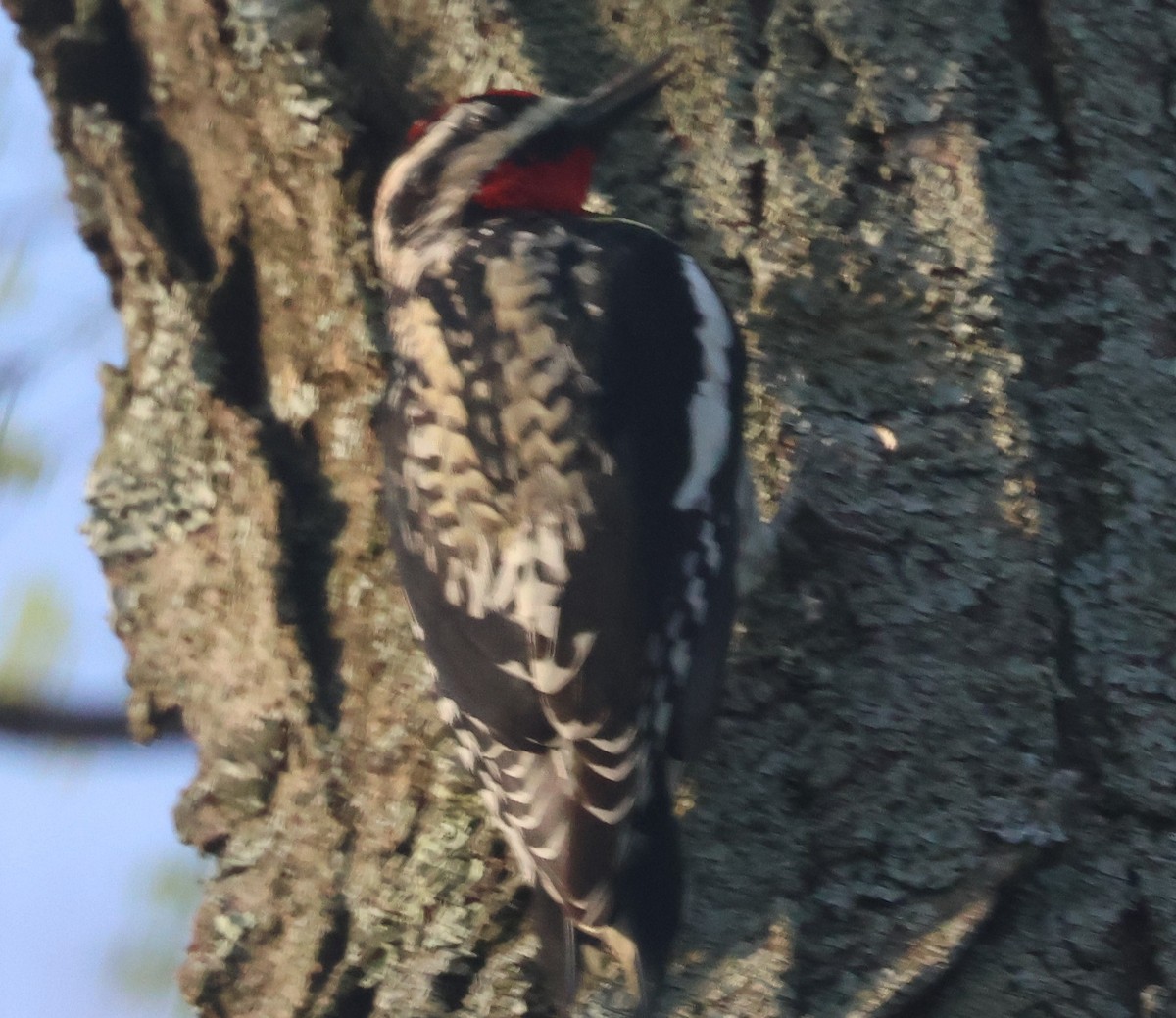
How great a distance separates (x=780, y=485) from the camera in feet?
5.86

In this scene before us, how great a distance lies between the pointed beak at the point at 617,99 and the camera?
1.88 m

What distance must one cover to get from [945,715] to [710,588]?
322mm

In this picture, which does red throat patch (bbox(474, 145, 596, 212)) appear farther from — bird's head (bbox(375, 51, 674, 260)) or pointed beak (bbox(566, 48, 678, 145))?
pointed beak (bbox(566, 48, 678, 145))

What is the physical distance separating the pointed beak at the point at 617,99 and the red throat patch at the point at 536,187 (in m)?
0.15

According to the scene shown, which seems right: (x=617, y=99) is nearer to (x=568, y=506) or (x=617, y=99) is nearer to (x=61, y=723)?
(x=568, y=506)

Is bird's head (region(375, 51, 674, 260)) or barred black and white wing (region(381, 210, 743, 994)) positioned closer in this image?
barred black and white wing (region(381, 210, 743, 994))

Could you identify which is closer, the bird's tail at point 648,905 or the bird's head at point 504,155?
the bird's tail at point 648,905

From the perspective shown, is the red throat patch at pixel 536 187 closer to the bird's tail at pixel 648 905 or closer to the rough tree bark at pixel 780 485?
the rough tree bark at pixel 780 485

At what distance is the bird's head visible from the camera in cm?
190

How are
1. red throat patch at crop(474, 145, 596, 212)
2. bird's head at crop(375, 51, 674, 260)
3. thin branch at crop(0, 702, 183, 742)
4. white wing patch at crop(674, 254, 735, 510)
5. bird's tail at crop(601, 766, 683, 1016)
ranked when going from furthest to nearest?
thin branch at crop(0, 702, 183, 742)
red throat patch at crop(474, 145, 596, 212)
bird's head at crop(375, 51, 674, 260)
white wing patch at crop(674, 254, 735, 510)
bird's tail at crop(601, 766, 683, 1016)

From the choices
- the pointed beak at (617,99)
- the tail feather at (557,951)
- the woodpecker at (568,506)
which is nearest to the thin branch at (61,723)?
the woodpecker at (568,506)

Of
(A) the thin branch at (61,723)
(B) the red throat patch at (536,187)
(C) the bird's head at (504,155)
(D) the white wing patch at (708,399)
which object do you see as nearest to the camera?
(D) the white wing patch at (708,399)

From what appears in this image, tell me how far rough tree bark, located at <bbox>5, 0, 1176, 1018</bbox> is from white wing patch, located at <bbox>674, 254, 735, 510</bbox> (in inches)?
2.4

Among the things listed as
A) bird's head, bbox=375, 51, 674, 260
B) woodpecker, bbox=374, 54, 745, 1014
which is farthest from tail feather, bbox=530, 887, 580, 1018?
bird's head, bbox=375, 51, 674, 260
